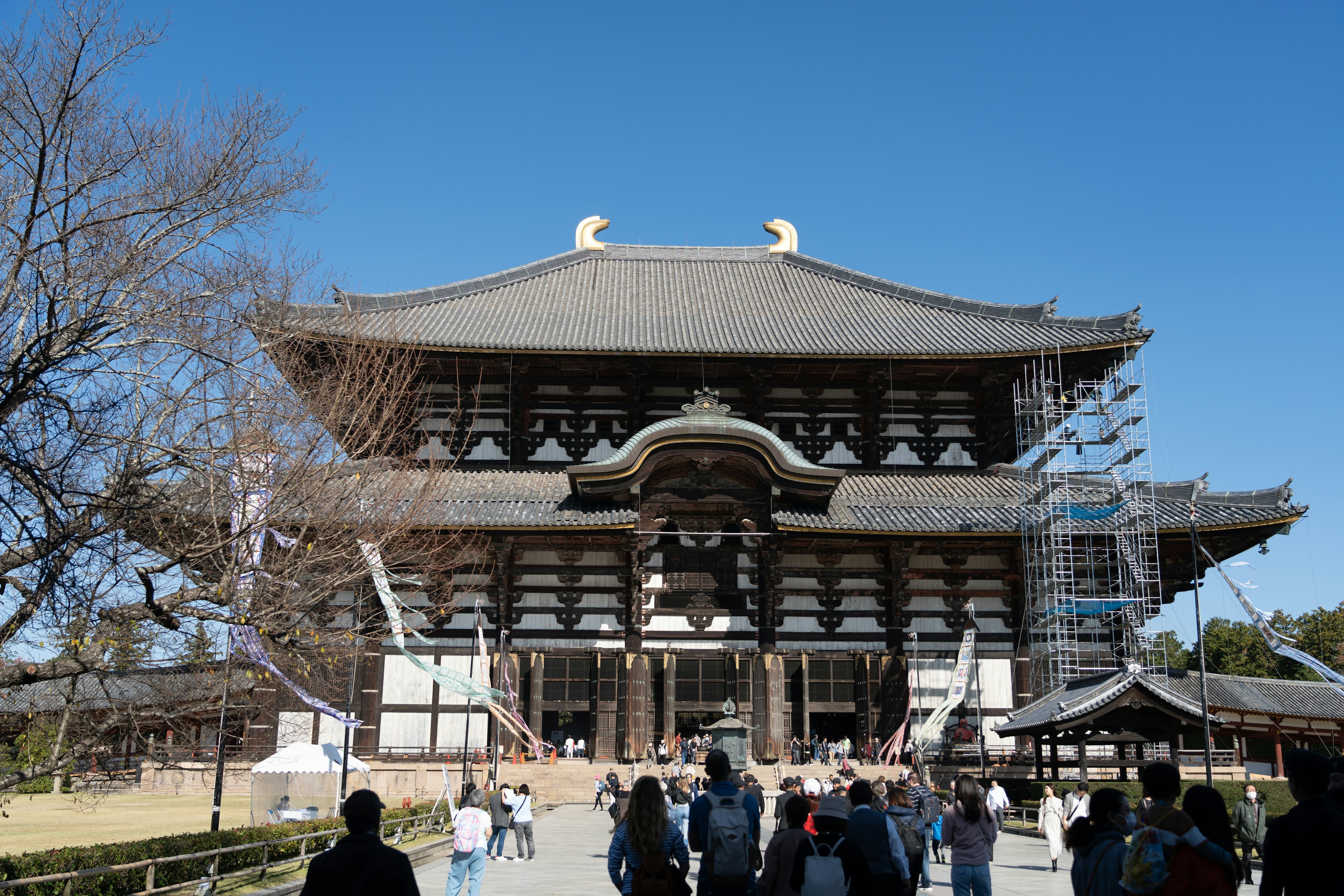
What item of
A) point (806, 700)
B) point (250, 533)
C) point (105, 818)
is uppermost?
point (250, 533)

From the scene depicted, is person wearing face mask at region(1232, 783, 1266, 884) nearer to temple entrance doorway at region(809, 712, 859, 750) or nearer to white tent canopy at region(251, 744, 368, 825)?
white tent canopy at region(251, 744, 368, 825)

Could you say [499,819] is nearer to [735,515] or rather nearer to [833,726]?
[735,515]

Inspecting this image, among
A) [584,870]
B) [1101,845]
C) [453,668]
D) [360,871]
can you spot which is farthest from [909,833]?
[453,668]

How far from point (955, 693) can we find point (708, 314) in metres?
15.6

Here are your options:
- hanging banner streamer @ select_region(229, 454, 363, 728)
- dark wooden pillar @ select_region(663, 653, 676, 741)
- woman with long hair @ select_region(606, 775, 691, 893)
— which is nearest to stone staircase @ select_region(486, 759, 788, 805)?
dark wooden pillar @ select_region(663, 653, 676, 741)

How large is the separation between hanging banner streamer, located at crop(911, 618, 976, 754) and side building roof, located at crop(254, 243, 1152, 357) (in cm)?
874

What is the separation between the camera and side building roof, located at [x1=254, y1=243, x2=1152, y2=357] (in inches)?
1287

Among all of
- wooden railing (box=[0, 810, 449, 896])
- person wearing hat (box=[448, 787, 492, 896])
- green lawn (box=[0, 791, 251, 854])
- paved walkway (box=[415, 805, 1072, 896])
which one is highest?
person wearing hat (box=[448, 787, 492, 896])

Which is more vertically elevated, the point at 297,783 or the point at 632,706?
the point at 632,706

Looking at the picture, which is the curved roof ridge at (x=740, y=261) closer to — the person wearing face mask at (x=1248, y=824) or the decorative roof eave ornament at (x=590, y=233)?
the decorative roof eave ornament at (x=590, y=233)

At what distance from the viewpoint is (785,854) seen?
7.23 m

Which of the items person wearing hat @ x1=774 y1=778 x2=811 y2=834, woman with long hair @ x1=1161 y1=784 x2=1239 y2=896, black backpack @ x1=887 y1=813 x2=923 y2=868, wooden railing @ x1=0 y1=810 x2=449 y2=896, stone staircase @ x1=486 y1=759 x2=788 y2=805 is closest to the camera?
woman with long hair @ x1=1161 y1=784 x2=1239 y2=896

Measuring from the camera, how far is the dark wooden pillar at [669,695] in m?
30.6

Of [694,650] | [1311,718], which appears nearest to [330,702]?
[694,650]
